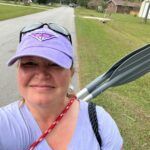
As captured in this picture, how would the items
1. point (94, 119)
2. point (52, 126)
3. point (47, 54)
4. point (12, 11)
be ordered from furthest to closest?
point (12, 11) → point (94, 119) → point (52, 126) → point (47, 54)

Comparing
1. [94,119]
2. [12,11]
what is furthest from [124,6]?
[94,119]

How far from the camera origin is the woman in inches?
76.3

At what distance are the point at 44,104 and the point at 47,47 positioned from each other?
257 millimetres

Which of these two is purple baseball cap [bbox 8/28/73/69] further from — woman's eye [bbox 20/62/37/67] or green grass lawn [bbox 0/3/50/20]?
green grass lawn [bbox 0/3/50/20]

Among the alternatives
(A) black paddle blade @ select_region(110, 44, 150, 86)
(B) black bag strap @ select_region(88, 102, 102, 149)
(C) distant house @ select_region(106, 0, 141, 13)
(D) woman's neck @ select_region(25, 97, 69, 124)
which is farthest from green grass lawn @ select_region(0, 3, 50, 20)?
(C) distant house @ select_region(106, 0, 141, 13)

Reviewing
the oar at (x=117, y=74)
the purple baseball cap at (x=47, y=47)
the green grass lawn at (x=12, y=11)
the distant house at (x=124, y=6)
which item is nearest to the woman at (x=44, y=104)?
the purple baseball cap at (x=47, y=47)

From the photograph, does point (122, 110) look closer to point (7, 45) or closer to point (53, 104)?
point (53, 104)

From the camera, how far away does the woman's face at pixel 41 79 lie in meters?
1.96

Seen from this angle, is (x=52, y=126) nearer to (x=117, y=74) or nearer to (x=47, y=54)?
(x=47, y=54)

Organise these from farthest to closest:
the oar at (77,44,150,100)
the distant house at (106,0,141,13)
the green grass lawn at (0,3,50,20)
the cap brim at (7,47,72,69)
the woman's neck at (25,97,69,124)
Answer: the distant house at (106,0,141,13) → the green grass lawn at (0,3,50,20) → the oar at (77,44,150,100) → the woman's neck at (25,97,69,124) → the cap brim at (7,47,72,69)

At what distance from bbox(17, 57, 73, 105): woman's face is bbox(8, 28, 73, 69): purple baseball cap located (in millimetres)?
41

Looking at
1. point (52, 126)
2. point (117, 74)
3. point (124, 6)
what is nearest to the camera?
point (52, 126)

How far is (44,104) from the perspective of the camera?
1998 millimetres

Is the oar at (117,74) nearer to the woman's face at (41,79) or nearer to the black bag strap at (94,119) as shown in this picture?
the black bag strap at (94,119)
